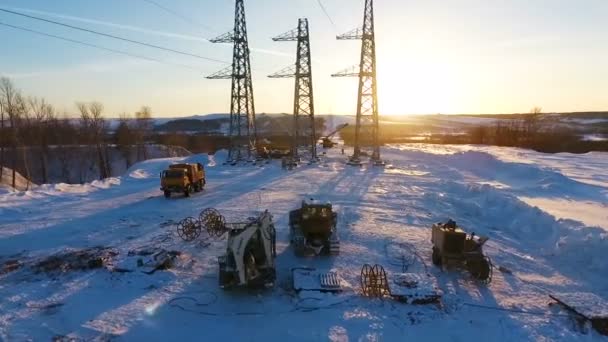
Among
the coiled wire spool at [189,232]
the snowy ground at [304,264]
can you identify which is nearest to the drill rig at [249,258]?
the snowy ground at [304,264]

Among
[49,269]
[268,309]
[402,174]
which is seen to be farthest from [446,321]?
[402,174]

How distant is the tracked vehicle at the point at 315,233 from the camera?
550 inches

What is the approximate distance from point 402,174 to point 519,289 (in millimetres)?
23969

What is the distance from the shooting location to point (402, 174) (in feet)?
116

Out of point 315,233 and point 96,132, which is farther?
point 96,132

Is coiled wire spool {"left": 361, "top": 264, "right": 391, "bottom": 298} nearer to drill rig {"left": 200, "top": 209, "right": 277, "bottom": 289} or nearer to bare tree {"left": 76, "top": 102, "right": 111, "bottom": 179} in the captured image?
drill rig {"left": 200, "top": 209, "right": 277, "bottom": 289}

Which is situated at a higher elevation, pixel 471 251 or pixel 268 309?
pixel 471 251

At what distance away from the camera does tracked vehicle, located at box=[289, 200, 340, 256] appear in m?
14.0

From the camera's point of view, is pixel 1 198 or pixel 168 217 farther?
pixel 1 198

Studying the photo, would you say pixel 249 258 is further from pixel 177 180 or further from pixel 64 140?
pixel 64 140

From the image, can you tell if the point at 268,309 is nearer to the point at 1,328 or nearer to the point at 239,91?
the point at 1,328

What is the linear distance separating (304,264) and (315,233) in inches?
43.8

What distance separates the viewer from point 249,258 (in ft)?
37.1

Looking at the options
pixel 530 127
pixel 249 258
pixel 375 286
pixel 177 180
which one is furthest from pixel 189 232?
pixel 530 127
